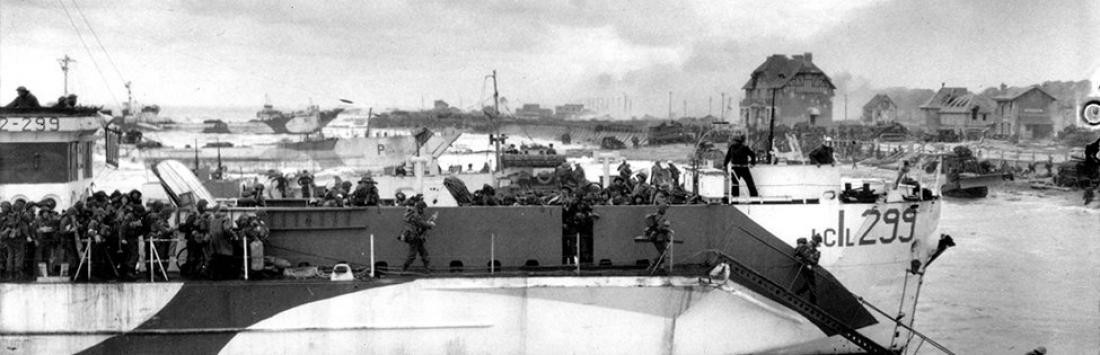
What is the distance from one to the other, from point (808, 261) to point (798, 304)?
0.71 m

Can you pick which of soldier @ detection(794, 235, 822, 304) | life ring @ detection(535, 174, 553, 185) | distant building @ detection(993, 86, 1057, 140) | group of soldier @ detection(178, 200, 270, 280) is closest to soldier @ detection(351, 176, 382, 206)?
group of soldier @ detection(178, 200, 270, 280)

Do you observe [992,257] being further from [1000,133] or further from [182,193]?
[1000,133]

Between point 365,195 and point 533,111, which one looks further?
point 533,111

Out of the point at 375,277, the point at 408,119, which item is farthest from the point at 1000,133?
the point at 375,277

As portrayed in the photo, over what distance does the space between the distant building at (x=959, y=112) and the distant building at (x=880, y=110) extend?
36.5ft

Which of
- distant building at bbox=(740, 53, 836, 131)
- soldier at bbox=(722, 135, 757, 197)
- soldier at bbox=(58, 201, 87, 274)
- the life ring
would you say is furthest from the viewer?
distant building at bbox=(740, 53, 836, 131)

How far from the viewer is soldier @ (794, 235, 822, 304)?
14.2 m

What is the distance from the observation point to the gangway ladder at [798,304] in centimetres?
1371

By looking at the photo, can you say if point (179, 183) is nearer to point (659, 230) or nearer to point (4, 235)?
point (4, 235)

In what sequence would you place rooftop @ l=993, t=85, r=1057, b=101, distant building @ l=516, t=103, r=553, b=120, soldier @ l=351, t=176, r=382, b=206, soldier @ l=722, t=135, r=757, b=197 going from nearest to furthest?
soldier @ l=351, t=176, r=382, b=206 → soldier @ l=722, t=135, r=757, b=197 → rooftop @ l=993, t=85, r=1057, b=101 → distant building @ l=516, t=103, r=553, b=120

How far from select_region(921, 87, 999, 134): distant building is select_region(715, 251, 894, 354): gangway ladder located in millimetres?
57950

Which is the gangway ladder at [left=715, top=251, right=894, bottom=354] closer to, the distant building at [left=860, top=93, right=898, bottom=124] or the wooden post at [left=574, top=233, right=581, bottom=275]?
the wooden post at [left=574, top=233, right=581, bottom=275]

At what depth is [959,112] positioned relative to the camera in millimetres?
69562

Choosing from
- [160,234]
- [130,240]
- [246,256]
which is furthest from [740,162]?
[130,240]
